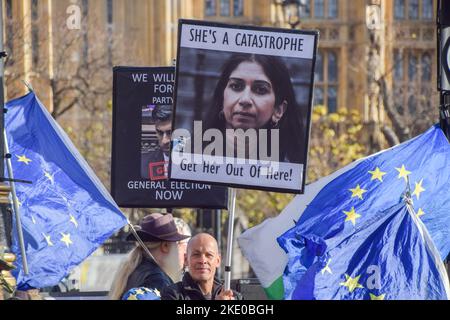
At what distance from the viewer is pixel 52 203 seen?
1278cm

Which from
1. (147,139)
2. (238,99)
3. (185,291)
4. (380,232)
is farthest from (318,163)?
(185,291)

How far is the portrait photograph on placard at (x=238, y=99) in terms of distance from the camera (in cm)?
1173

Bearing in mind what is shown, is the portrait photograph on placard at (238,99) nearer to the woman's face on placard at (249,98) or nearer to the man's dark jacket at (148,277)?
the woman's face on placard at (249,98)

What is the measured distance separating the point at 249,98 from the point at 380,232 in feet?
3.95

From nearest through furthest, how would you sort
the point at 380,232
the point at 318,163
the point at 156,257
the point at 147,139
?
the point at 380,232 → the point at 156,257 → the point at 147,139 → the point at 318,163

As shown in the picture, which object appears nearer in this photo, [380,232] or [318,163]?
[380,232]

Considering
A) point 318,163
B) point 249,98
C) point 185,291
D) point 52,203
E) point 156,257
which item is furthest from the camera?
point 318,163

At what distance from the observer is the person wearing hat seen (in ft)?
38.6

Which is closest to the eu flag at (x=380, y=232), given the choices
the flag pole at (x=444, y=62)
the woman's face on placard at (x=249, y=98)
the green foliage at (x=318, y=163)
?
the flag pole at (x=444, y=62)

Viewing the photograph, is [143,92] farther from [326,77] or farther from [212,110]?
[326,77]

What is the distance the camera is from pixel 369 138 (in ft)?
172

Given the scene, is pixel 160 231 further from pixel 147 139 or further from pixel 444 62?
pixel 444 62

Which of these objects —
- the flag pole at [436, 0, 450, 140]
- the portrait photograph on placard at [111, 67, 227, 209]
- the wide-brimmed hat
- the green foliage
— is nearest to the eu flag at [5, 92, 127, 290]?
the wide-brimmed hat
